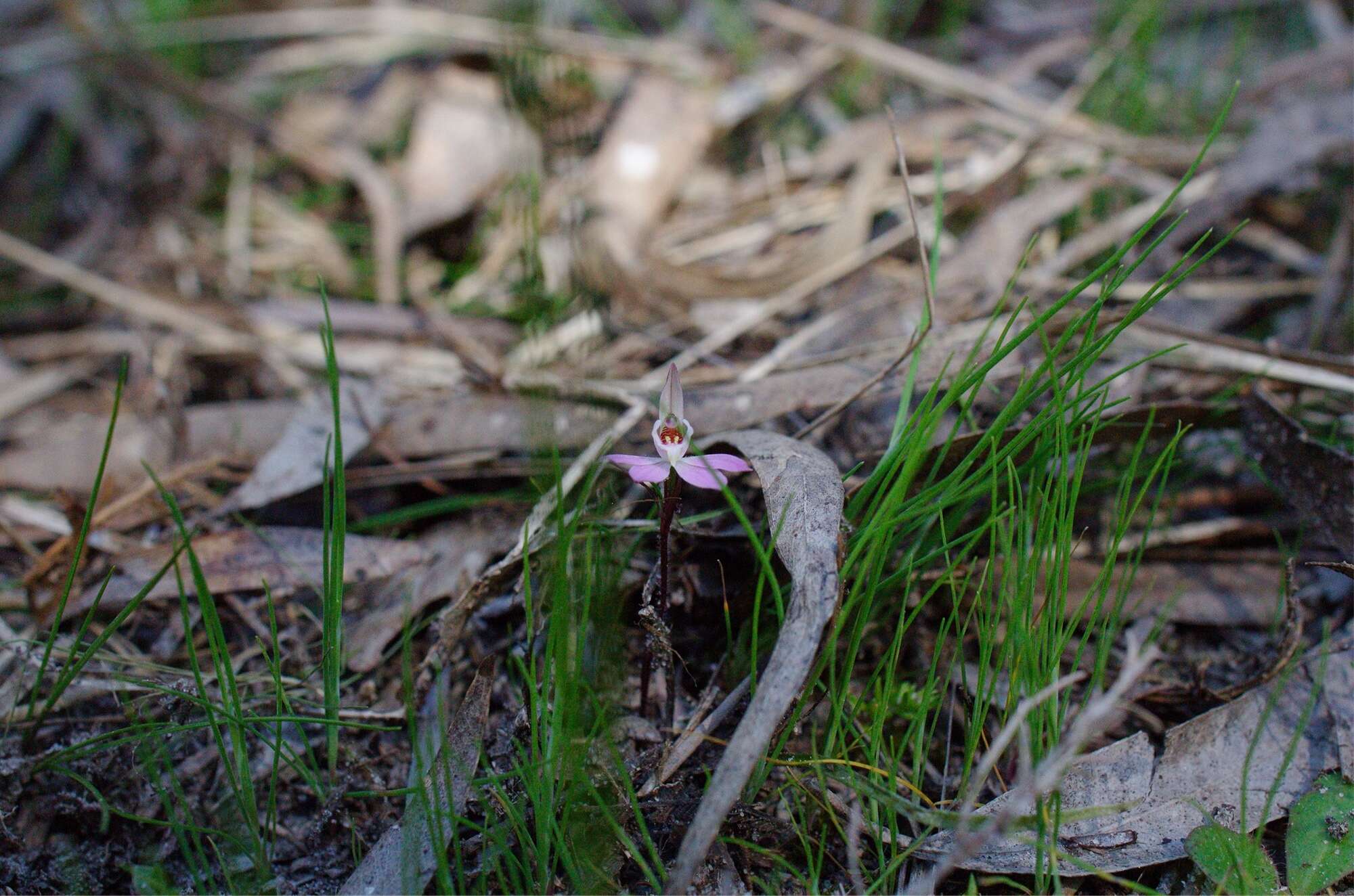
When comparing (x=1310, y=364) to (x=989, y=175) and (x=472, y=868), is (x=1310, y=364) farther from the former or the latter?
(x=472, y=868)

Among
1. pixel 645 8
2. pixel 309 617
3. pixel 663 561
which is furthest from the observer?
pixel 645 8

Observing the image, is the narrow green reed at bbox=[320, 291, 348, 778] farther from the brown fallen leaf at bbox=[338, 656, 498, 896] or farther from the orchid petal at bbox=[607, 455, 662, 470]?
the orchid petal at bbox=[607, 455, 662, 470]

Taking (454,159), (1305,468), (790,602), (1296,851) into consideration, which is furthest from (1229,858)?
(454,159)

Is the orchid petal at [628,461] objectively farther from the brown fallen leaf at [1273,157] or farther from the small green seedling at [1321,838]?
the brown fallen leaf at [1273,157]

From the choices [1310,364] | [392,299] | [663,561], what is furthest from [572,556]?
[392,299]

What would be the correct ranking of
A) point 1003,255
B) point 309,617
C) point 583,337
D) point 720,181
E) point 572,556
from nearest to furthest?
1. point 572,556
2. point 309,617
3. point 583,337
4. point 1003,255
5. point 720,181

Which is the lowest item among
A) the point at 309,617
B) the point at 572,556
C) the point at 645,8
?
the point at 309,617

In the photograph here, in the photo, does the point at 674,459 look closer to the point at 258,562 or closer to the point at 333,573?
the point at 333,573

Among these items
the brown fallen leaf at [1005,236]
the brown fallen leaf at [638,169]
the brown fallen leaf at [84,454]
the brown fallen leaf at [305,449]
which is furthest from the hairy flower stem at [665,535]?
the brown fallen leaf at [84,454]
